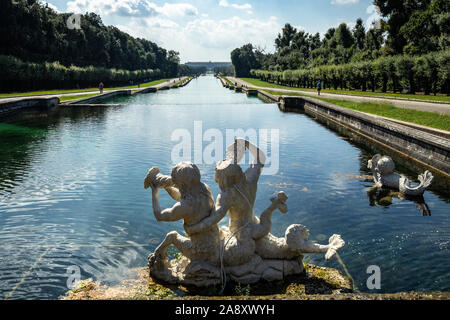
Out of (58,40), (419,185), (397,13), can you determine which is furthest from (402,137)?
(58,40)

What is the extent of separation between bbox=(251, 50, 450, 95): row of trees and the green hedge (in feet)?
101

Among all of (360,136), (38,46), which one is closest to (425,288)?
(360,136)

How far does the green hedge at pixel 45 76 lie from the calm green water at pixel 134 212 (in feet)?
90.8

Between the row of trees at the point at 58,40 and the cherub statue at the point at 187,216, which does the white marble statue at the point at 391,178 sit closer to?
the cherub statue at the point at 187,216

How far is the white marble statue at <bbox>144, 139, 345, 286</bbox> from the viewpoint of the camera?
15.0 ft

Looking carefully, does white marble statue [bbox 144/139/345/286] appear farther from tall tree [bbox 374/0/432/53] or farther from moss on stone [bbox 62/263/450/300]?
tall tree [bbox 374/0/432/53]

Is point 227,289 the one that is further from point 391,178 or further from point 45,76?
point 45,76

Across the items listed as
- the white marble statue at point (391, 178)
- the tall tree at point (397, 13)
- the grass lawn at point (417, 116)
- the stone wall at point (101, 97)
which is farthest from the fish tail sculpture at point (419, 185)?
the tall tree at point (397, 13)

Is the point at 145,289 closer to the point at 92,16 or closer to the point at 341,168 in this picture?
the point at 341,168

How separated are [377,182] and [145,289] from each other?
663 centimetres

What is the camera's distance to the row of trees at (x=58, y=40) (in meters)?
42.6

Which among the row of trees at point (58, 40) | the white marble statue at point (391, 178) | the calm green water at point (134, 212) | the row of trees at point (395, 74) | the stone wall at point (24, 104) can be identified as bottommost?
the calm green water at point (134, 212)

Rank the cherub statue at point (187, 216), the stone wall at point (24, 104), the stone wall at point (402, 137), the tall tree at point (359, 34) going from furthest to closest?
the tall tree at point (359, 34) < the stone wall at point (24, 104) < the stone wall at point (402, 137) < the cherub statue at point (187, 216)

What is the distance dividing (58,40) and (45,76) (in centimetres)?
923
